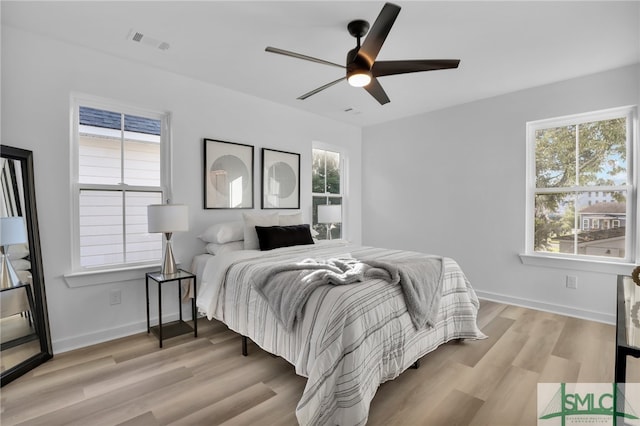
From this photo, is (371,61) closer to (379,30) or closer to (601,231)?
(379,30)

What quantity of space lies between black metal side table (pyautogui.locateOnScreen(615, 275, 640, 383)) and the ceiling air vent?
341 centimetres

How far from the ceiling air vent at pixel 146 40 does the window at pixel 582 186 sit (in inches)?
157

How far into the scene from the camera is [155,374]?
226cm

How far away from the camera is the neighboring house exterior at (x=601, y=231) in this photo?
3256 millimetres

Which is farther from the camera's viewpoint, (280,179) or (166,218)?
(280,179)

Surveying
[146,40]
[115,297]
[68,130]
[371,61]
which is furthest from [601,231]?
[68,130]

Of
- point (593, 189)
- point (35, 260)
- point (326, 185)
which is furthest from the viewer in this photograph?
point (326, 185)

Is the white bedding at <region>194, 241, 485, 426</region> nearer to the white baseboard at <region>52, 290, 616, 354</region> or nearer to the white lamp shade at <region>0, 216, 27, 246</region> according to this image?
the white baseboard at <region>52, 290, 616, 354</region>

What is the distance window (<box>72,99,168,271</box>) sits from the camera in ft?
9.10

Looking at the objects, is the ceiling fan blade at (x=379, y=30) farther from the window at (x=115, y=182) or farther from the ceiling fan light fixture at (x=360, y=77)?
the window at (x=115, y=182)

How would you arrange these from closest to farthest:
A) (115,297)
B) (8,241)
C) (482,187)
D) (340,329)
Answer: (340,329) < (8,241) < (115,297) < (482,187)

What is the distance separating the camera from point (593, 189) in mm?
3371

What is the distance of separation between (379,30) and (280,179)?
2.56m

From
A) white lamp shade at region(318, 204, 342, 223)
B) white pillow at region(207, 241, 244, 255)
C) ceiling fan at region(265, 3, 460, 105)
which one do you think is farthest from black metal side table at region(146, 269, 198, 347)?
ceiling fan at region(265, 3, 460, 105)
